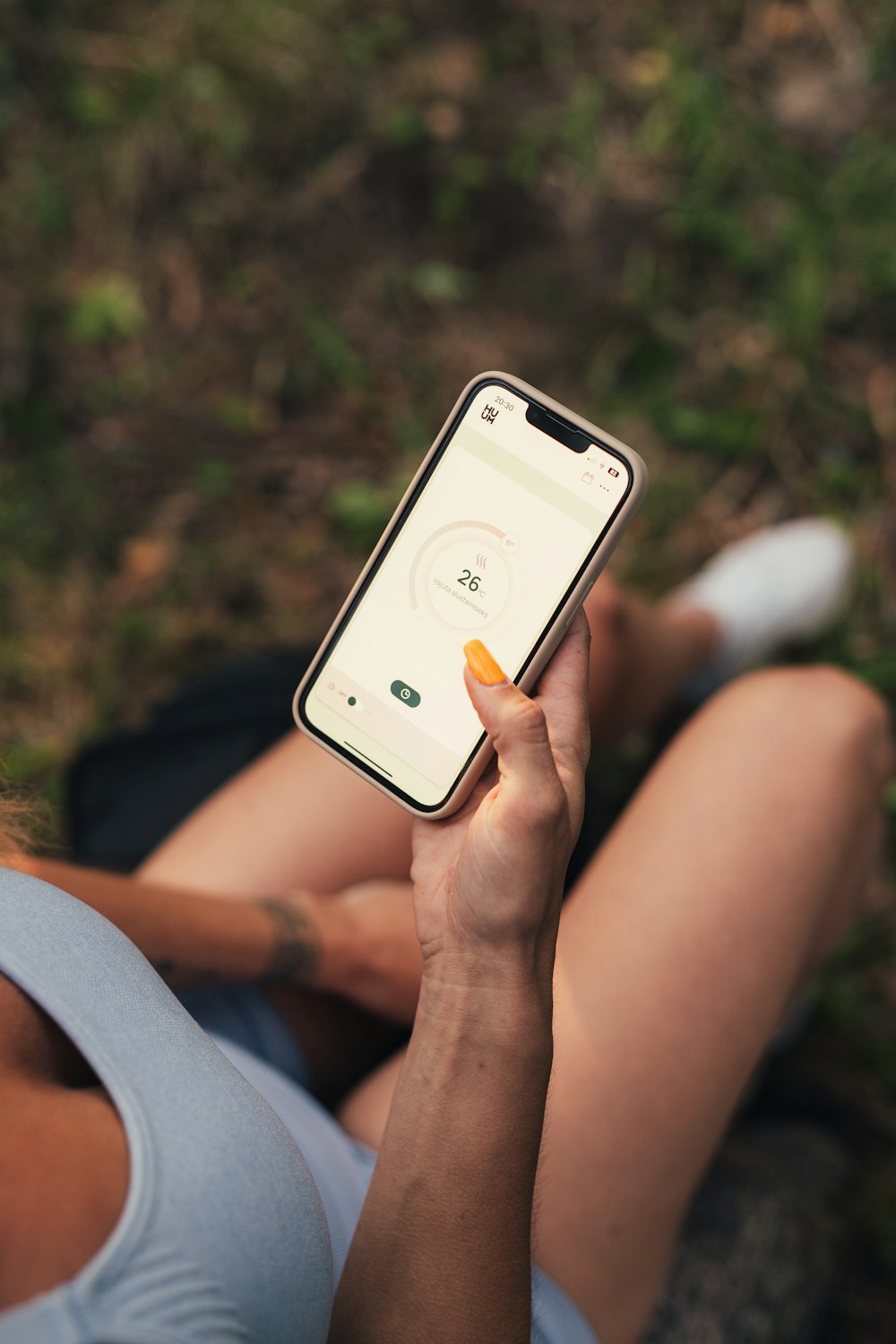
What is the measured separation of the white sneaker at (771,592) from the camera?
2037 mm

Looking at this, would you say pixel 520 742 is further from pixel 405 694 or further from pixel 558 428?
pixel 558 428

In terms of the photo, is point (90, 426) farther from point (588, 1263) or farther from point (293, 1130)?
point (588, 1263)

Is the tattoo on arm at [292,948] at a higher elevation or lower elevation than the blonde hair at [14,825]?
lower

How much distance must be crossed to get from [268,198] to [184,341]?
15.9 inches

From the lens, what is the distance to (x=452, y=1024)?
0.93 metres

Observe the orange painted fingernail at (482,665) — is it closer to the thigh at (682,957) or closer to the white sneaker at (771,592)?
the thigh at (682,957)

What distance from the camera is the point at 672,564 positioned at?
7.34ft

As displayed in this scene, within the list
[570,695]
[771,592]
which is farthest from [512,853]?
[771,592]

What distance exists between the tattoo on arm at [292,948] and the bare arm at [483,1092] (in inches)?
15.1

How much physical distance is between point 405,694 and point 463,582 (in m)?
0.15

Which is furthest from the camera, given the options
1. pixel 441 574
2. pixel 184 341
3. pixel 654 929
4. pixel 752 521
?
pixel 184 341

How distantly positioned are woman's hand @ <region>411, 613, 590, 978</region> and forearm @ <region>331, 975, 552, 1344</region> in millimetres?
37

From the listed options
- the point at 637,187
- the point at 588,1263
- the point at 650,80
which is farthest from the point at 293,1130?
the point at 650,80

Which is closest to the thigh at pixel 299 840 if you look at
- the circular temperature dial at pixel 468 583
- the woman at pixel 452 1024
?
the woman at pixel 452 1024
